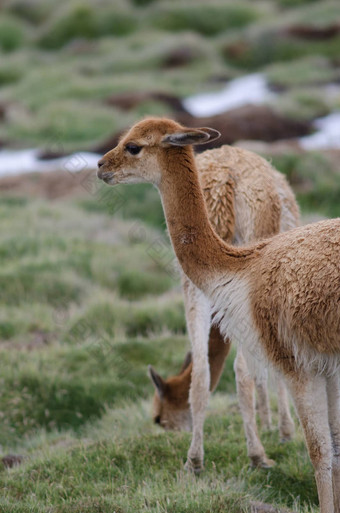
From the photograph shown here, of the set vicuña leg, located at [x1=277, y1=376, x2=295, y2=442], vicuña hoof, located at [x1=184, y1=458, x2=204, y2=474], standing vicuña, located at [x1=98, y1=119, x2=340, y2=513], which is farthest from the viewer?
vicuña leg, located at [x1=277, y1=376, x2=295, y2=442]

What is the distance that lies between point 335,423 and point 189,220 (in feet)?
4.40

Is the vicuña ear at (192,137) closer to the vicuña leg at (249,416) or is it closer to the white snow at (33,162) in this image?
the vicuña leg at (249,416)

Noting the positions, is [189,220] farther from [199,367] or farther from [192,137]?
[199,367]

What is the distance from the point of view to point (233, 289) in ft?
14.1

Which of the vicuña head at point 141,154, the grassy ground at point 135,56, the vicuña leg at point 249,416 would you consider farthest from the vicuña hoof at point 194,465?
the grassy ground at point 135,56

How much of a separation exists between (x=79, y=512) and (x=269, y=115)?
16008 millimetres

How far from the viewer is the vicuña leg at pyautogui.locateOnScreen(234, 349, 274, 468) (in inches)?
206

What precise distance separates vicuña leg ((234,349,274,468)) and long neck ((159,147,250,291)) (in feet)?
3.42

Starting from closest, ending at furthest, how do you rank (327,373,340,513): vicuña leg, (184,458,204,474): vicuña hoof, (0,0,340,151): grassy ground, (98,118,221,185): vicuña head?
1. (327,373,340,513): vicuña leg
2. (98,118,221,185): vicuña head
3. (184,458,204,474): vicuña hoof
4. (0,0,340,151): grassy ground

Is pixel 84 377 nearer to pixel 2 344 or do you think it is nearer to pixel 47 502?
pixel 2 344

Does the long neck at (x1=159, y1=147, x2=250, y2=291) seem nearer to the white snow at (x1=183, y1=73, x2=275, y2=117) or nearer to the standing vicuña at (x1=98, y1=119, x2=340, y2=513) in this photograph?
Result: the standing vicuña at (x1=98, y1=119, x2=340, y2=513)


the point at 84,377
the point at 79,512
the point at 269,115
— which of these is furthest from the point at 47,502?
the point at 269,115

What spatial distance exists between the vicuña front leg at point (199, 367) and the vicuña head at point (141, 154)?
3.73 ft

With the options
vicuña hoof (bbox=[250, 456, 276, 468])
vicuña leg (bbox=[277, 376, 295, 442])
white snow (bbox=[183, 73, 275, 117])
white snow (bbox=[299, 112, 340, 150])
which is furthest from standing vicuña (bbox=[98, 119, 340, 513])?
white snow (bbox=[183, 73, 275, 117])
